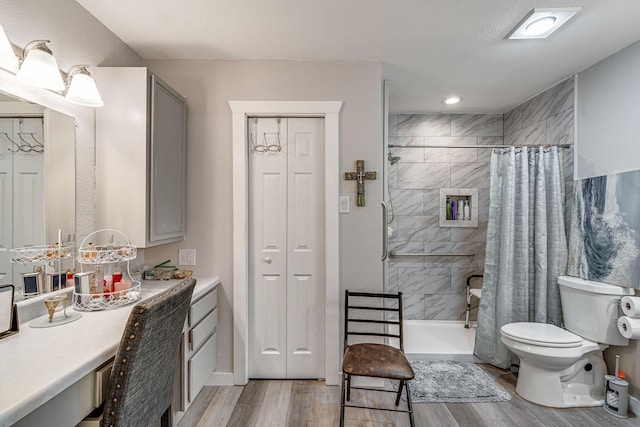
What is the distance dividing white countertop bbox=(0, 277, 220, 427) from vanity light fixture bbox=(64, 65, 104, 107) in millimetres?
1070

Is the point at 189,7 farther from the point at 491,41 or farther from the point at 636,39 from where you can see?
the point at 636,39

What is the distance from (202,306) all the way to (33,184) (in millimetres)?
1104

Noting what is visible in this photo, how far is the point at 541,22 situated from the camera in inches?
71.1

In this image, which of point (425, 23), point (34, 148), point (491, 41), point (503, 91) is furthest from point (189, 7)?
point (503, 91)

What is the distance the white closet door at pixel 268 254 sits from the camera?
2.35 m

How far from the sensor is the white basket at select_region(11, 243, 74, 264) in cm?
135

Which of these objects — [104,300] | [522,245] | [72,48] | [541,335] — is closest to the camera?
[104,300]

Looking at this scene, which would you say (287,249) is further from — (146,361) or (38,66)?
(38,66)

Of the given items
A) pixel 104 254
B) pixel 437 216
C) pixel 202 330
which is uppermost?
pixel 437 216

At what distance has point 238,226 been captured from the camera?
2.27 m

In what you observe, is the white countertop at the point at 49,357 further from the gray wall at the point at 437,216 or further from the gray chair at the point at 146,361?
the gray wall at the point at 437,216

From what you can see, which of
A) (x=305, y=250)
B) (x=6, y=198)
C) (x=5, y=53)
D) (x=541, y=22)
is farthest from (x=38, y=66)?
(x=541, y=22)

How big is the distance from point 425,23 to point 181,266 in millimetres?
2314

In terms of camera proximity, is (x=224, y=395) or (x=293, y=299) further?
(x=293, y=299)
